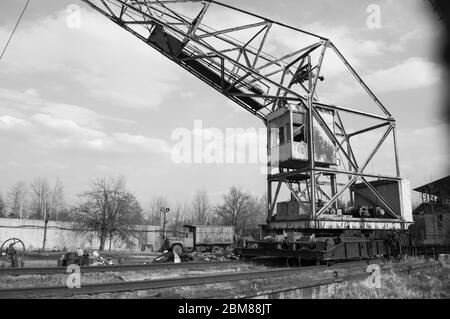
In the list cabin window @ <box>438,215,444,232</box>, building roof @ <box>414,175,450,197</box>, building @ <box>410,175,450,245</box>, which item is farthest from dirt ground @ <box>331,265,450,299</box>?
cabin window @ <box>438,215,444,232</box>

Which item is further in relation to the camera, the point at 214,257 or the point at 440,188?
the point at 440,188

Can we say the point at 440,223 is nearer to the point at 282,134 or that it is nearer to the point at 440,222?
the point at 440,222

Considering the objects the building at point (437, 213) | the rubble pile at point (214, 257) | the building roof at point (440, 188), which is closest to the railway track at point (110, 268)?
the rubble pile at point (214, 257)

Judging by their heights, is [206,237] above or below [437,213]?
below

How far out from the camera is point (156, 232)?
42.9 metres

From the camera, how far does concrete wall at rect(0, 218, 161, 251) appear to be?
119 ft

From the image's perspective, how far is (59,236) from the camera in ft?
127

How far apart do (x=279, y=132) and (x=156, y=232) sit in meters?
32.9

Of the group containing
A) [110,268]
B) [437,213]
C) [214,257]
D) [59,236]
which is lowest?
[214,257]

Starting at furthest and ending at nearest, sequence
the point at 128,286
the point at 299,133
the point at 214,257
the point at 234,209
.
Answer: the point at 234,209
the point at 214,257
the point at 299,133
the point at 128,286

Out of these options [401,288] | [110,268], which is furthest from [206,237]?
[401,288]

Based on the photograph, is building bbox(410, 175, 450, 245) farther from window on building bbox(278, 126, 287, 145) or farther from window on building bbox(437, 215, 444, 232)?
window on building bbox(278, 126, 287, 145)
